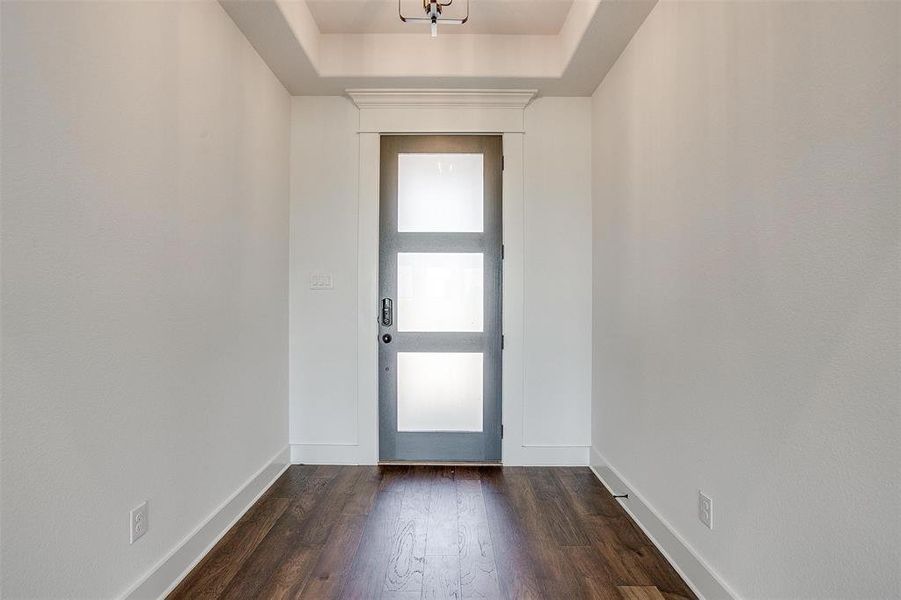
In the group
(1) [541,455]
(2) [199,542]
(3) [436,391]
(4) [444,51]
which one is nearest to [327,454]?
(3) [436,391]

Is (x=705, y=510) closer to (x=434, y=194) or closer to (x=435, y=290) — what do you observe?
(x=435, y=290)

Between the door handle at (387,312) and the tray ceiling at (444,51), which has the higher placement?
the tray ceiling at (444,51)

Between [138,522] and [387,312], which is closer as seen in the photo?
[138,522]

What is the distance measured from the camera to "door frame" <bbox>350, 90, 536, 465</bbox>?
3.50 meters

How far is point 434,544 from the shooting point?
2.36m

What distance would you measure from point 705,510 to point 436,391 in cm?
193

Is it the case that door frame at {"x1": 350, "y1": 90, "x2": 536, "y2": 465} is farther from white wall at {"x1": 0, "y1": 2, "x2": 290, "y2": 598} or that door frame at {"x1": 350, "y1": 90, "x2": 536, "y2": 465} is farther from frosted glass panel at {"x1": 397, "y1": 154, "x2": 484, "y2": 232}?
white wall at {"x1": 0, "y1": 2, "x2": 290, "y2": 598}

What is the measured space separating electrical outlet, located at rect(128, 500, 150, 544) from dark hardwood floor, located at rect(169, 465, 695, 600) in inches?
13.0

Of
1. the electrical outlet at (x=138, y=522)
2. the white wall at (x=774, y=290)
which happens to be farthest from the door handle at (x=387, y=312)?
the electrical outlet at (x=138, y=522)

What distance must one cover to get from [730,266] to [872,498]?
830 mm

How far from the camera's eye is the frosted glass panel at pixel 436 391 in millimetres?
3539

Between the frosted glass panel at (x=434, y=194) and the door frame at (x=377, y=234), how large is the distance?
174 mm

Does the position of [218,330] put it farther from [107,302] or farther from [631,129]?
[631,129]

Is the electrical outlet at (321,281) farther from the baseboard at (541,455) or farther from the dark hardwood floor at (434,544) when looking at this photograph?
the baseboard at (541,455)
